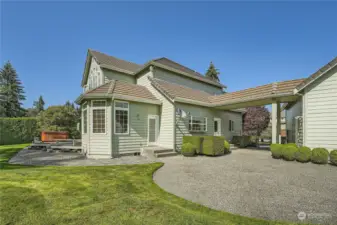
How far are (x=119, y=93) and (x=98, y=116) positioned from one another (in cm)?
183

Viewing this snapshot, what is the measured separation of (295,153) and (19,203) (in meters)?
10.3

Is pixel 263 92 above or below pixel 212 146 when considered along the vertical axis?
above

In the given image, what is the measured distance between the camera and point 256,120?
21.7 m

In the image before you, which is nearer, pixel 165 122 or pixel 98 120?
pixel 98 120

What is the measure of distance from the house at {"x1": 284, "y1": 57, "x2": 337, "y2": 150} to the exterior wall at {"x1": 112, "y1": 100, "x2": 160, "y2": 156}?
28.5 feet

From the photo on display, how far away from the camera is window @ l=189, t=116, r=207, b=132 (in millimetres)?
11400

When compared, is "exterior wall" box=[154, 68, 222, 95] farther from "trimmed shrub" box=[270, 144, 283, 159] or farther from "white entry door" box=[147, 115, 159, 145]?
"trimmed shrub" box=[270, 144, 283, 159]

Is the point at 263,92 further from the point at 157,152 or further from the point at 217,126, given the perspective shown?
the point at 157,152

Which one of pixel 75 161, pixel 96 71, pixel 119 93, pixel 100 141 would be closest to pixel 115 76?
pixel 96 71

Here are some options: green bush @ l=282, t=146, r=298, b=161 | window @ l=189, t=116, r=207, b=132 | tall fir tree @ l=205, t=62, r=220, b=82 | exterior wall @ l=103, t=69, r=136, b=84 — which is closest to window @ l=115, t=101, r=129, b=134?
window @ l=189, t=116, r=207, b=132

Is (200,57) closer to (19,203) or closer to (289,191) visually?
(289,191)

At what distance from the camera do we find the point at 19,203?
10.3ft

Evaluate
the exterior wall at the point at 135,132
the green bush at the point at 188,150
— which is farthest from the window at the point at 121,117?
the green bush at the point at 188,150

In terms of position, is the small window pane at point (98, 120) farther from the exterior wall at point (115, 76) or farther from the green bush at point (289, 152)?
the green bush at point (289, 152)
